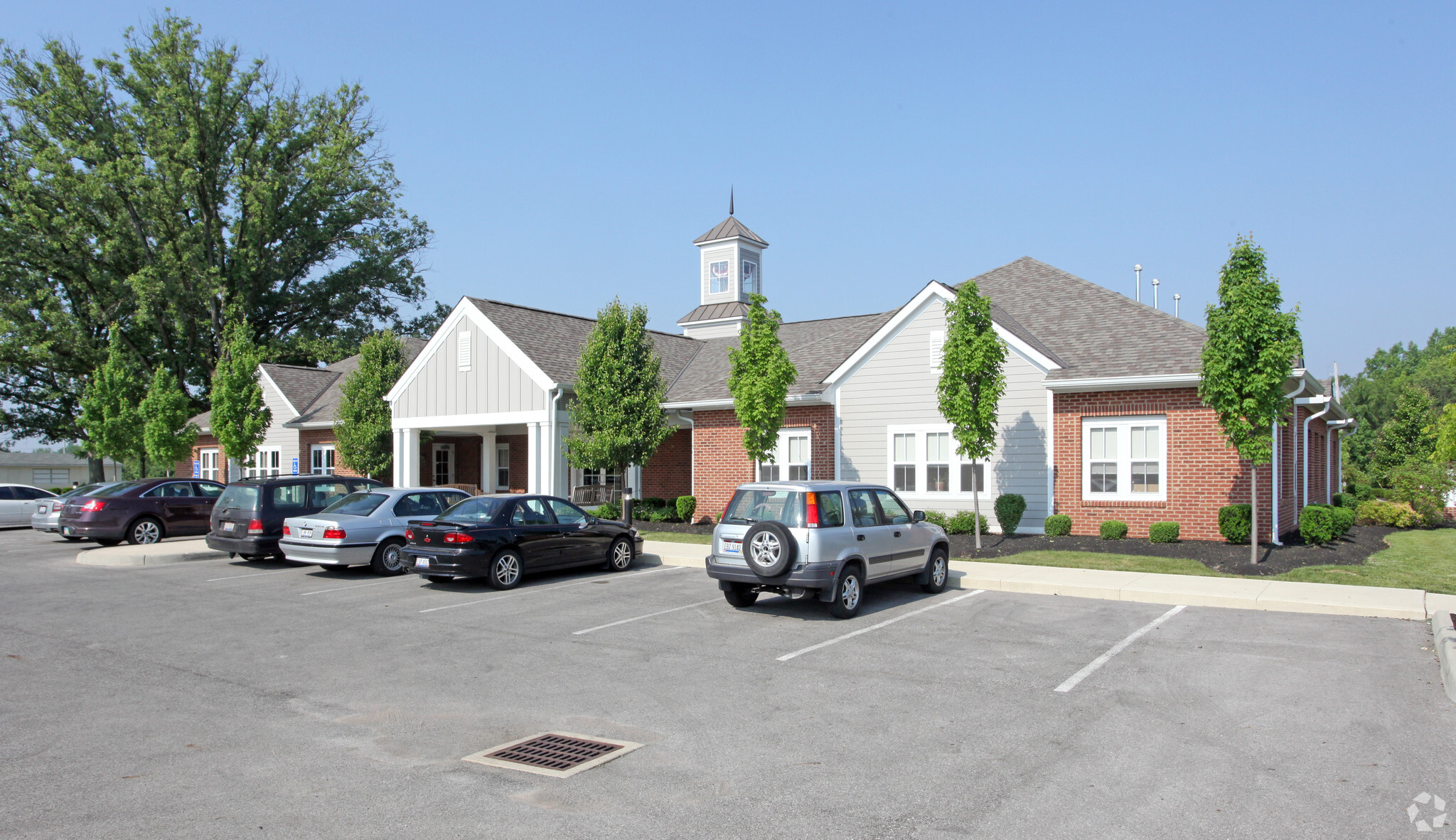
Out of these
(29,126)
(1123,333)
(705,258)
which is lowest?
(1123,333)

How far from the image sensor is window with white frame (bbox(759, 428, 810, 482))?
2295cm

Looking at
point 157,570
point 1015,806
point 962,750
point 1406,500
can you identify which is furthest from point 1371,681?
point 1406,500

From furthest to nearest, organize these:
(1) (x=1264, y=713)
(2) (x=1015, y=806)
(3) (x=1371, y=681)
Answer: (3) (x=1371, y=681)
(1) (x=1264, y=713)
(2) (x=1015, y=806)

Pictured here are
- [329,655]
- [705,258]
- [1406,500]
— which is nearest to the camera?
[329,655]

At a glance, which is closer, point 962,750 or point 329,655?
point 962,750

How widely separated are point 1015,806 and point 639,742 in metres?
2.60

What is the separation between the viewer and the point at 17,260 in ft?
140

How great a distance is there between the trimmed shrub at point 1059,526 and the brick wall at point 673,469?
35.6ft

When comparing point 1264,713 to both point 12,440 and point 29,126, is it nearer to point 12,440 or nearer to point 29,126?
point 29,126

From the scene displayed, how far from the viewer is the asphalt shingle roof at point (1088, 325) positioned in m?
18.5

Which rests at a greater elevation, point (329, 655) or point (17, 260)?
point (17, 260)

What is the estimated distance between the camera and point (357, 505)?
54.2ft

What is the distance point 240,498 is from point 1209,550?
59.3 ft

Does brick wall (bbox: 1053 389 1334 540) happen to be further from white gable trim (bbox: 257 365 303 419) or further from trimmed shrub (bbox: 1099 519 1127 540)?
white gable trim (bbox: 257 365 303 419)
